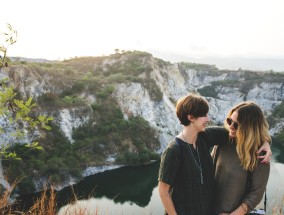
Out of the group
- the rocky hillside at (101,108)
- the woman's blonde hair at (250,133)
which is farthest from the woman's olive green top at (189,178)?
the rocky hillside at (101,108)

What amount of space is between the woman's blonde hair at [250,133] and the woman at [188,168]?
0.14 m

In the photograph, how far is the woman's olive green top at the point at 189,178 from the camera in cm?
334

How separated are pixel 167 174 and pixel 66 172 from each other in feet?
106

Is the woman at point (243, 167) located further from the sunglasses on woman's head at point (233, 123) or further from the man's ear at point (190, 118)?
the man's ear at point (190, 118)

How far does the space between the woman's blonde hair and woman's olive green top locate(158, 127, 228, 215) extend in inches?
15.5

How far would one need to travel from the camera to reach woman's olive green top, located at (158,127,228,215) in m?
3.34

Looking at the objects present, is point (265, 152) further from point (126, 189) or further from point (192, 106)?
point (126, 189)

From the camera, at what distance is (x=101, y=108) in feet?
150

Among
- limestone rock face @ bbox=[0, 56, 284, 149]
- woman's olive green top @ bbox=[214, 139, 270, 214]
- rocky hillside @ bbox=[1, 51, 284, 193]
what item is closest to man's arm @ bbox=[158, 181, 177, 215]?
woman's olive green top @ bbox=[214, 139, 270, 214]

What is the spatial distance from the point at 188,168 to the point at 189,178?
0.10 meters

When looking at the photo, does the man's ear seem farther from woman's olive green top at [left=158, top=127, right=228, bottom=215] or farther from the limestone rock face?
the limestone rock face

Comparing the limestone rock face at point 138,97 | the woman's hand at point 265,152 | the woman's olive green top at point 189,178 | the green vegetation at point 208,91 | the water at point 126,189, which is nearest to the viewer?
the woman's hand at point 265,152

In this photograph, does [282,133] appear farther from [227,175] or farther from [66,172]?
[227,175]

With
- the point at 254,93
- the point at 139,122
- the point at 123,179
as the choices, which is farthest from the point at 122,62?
the point at 254,93
